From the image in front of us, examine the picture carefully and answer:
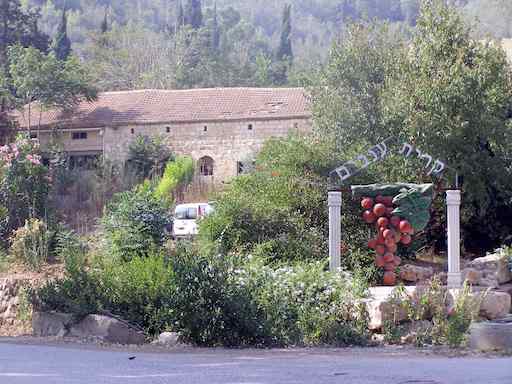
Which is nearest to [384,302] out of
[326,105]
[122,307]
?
[122,307]

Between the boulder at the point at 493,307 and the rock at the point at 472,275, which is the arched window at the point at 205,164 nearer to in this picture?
the rock at the point at 472,275

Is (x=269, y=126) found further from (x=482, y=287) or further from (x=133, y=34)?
(x=133, y=34)

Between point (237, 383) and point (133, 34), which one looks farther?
point (133, 34)

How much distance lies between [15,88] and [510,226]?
3214 cm

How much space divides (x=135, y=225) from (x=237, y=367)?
400 inches

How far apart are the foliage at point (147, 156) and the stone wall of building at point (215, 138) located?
1154mm

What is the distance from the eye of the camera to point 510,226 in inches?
1036

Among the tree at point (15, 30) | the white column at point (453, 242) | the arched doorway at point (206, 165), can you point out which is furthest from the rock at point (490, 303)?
the tree at point (15, 30)

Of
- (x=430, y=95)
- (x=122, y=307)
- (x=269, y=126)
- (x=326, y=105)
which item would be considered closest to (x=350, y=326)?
(x=122, y=307)

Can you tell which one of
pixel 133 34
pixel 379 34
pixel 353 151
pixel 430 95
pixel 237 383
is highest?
pixel 133 34

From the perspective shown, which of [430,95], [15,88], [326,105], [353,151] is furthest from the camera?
[15,88]

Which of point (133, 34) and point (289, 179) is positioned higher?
point (133, 34)

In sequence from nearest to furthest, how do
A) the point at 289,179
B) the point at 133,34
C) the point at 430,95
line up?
the point at 289,179 < the point at 430,95 < the point at 133,34

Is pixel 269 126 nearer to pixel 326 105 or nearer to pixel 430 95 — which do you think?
pixel 326 105
